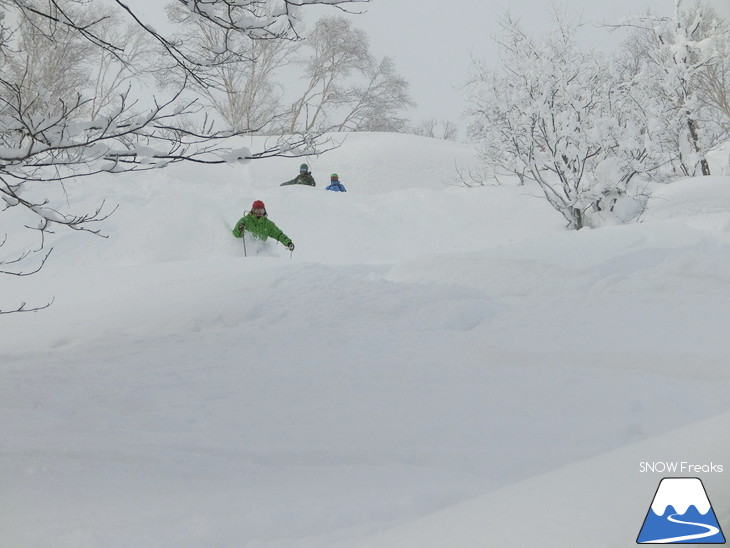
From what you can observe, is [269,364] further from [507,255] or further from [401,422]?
[507,255]

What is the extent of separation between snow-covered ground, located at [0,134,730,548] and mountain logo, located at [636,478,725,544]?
0.03 metres

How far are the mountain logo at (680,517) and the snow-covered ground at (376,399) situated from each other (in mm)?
26

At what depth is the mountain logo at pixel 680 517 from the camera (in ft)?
4.24

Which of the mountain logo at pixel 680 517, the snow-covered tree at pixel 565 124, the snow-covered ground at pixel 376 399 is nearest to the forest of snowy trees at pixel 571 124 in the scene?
the snow-covered tree at pixel 565 124

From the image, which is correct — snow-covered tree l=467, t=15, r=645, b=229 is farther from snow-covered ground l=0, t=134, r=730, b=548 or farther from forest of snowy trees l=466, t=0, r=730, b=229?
snow-covered ground l=0, t=134, r=730, b=548

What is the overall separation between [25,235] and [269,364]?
961cm

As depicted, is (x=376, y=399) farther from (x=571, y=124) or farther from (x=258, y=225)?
(x=571, y=124)

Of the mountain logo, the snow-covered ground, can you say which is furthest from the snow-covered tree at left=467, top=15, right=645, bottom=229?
the mountain logo

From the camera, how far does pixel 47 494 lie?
6.50 feet

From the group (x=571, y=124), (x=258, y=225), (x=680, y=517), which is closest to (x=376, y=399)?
(x=680, y=517)

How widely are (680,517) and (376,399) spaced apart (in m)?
1.82

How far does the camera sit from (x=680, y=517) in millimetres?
1389

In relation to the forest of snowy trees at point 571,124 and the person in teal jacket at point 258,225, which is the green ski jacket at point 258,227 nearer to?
the person in teal jacket at point 258,225

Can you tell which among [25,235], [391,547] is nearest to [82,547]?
[391,547]
